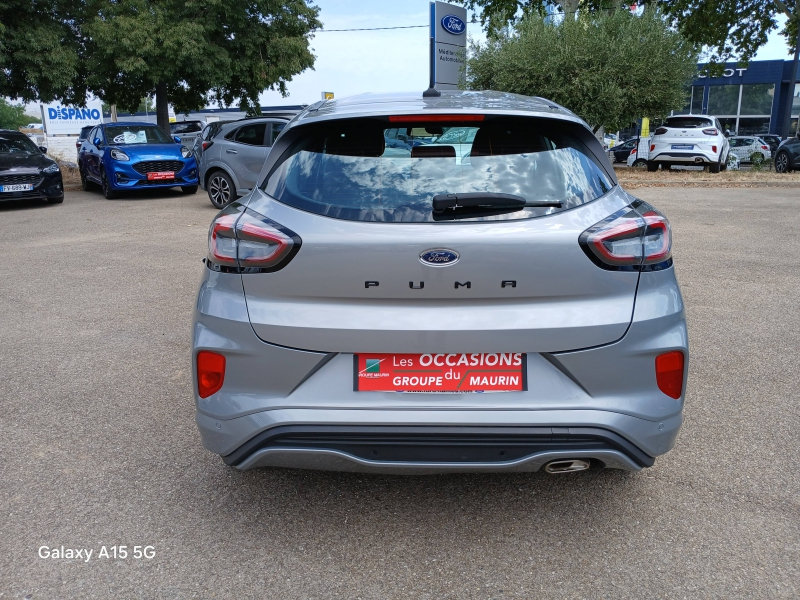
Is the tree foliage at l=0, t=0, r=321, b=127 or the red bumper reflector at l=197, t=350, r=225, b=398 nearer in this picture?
the red bumper reflector at l=197, t=350, r=225, b=398

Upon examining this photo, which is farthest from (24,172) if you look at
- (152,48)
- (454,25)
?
(454,25)

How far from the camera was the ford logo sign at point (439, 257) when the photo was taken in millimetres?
2516

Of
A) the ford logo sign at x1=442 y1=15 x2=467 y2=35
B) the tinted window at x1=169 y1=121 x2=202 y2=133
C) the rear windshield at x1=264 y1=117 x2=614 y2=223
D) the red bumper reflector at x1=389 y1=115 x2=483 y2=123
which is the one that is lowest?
the tinted window at x1=169 y1=121 x2=202 y2=133

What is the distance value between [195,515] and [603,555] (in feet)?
5.32

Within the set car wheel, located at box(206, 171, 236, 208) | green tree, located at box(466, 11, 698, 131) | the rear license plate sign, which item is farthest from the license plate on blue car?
green tree, located at box(466, 11, 698, 131)

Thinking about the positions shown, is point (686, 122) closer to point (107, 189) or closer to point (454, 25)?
point (454, 25)

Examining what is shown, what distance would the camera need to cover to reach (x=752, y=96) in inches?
1980

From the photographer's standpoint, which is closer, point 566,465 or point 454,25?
point 566,465

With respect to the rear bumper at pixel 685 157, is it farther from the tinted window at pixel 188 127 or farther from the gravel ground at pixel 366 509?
the tinted window at pixel 188 127

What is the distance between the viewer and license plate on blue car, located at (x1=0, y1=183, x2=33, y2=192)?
47.0 feet

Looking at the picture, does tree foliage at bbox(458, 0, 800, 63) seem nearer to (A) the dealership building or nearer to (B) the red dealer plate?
(A) the dealership building

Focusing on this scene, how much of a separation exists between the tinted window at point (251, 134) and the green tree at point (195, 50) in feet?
26.7

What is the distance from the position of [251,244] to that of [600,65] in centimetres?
1956

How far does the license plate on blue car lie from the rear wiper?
1419cm
